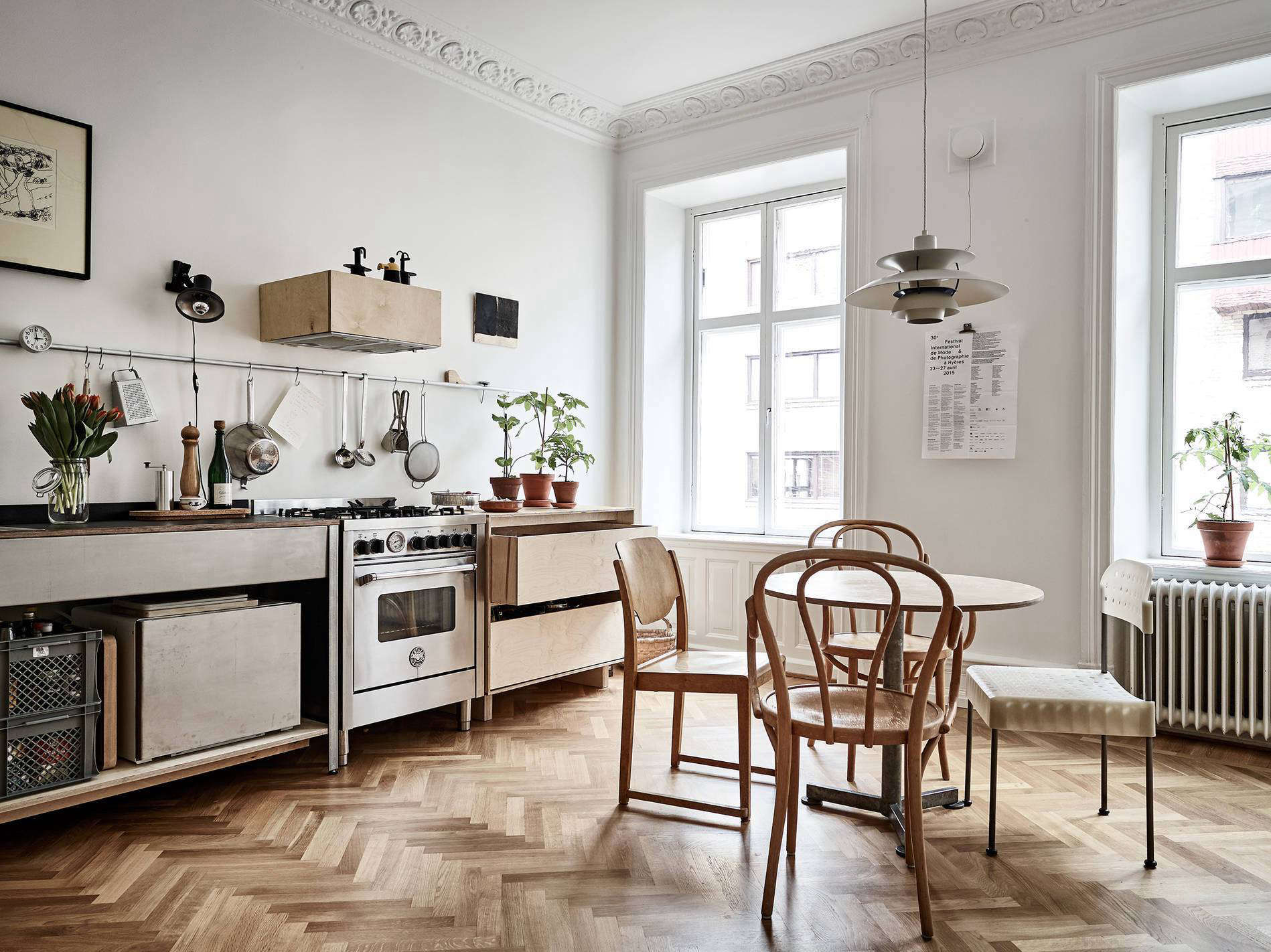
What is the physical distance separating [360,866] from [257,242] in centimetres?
246

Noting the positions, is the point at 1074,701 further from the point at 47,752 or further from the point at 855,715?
the point at 47,752

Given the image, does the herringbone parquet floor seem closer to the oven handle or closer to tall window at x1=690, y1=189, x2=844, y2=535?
the oven handle

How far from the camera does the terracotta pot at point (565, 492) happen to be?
443 cm

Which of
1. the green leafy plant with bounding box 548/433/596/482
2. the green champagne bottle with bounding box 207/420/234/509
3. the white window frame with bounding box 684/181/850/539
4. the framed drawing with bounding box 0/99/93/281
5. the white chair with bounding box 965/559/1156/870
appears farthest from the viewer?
the white window frame with bounding box 684/181/850/539

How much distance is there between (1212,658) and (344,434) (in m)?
3.69

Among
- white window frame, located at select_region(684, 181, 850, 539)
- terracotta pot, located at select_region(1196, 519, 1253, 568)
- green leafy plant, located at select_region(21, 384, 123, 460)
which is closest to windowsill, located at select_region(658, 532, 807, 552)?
white window frame, located at select_region(684, 181, 850, 539)

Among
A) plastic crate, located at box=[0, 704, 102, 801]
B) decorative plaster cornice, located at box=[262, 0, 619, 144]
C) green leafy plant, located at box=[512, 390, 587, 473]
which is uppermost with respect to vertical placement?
decorative plaster cornice, located at box=[262, 0, 619, 144]

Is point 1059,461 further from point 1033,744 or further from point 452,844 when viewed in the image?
point 452,844

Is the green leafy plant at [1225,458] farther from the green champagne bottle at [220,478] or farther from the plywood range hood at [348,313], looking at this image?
the green champagne bottle at [220,478]

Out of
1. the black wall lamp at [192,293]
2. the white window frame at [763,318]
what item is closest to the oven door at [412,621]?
the black wall lamp at [192,293]

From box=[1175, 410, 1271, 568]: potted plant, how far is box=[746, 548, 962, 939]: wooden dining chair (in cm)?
194

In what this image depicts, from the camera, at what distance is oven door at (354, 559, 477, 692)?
3350mm

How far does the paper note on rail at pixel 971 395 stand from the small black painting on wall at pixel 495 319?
2.09 meters

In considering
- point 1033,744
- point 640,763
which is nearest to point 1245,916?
point 1033,744
